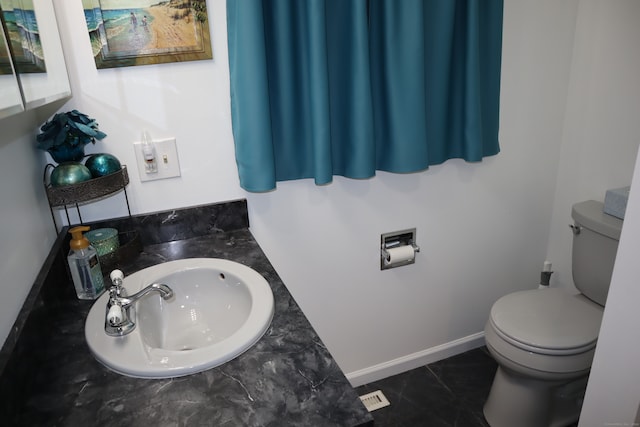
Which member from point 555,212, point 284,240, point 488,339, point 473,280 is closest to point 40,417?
point 284,240

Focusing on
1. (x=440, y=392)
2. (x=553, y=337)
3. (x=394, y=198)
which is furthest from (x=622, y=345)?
(x=440, y=392)

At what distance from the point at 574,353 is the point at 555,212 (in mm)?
793

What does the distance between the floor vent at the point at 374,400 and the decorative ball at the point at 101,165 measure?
1334 mm

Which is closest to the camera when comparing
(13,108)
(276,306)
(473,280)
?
(13,108)

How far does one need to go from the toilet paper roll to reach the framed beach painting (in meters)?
1.01

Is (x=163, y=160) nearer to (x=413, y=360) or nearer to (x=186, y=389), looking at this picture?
(x=186, y=389)

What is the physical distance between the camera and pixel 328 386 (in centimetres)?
73

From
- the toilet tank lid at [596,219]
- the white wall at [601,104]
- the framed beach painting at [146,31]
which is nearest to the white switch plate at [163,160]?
the framed beach painting at [146,31]

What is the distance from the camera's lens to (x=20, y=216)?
95 cm

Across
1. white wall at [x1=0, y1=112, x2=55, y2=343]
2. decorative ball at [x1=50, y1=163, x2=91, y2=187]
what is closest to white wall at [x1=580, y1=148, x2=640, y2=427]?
white wall at [x1=0, y1=112, x2=55, y2=343]

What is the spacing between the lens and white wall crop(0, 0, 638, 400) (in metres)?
1.28

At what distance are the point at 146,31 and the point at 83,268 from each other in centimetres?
68

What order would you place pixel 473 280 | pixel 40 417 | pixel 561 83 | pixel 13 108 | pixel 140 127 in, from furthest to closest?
1. pixel 473 280
2. pixel 561 83
3. pixel 140 127
4. pixel 40 417
5. pixel 13 108

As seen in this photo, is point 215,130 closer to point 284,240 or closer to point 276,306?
point 284,240
